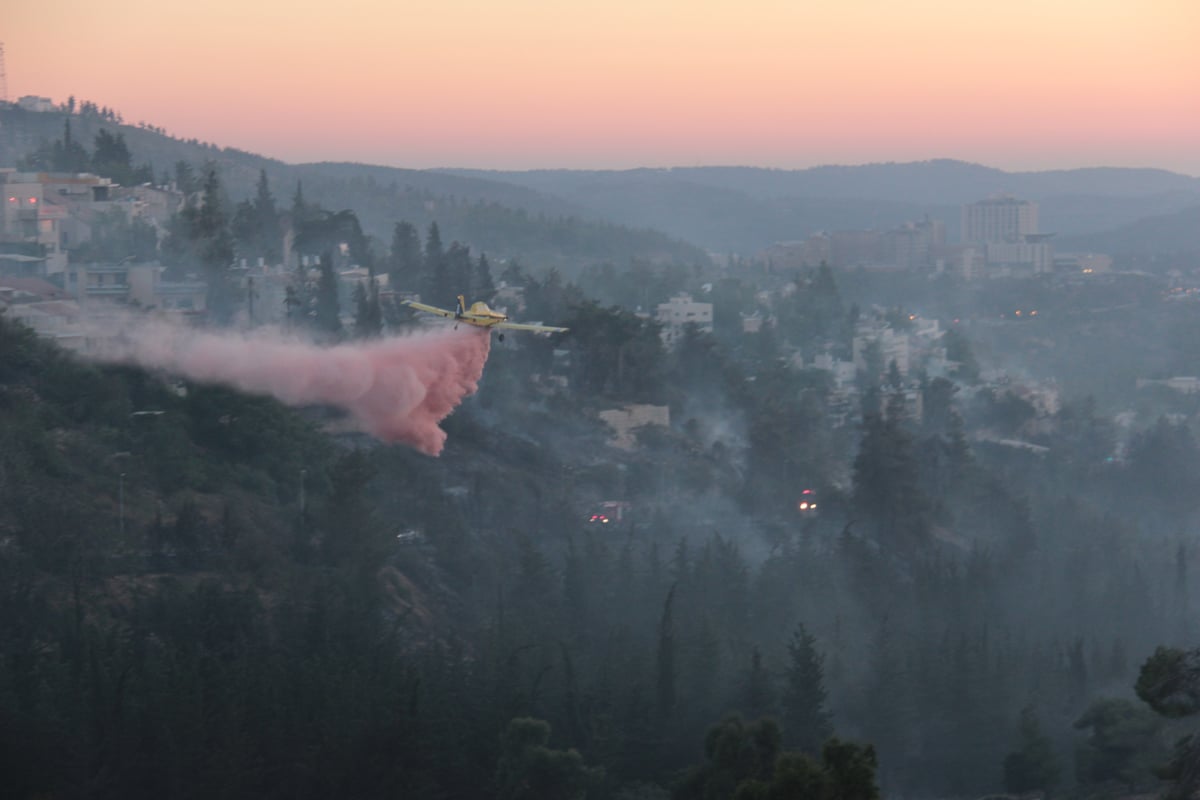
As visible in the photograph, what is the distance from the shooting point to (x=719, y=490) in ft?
292

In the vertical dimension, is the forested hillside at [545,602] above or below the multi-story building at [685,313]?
below

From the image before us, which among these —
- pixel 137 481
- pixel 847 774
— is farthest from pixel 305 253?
pixel 847 774

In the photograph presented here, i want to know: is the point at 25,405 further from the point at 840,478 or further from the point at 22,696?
the point at 840,478

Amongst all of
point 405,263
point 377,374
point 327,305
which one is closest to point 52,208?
point 327,305

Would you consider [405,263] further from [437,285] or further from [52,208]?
[52,208]

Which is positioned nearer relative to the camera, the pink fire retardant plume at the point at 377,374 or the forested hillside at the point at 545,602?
the forested hillside at the point at 545,602

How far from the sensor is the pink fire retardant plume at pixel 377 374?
5609 cm

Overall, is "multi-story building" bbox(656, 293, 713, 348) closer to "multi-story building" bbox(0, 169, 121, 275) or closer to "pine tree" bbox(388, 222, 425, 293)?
"pine tree" bbox(388, 222, 425, 293)

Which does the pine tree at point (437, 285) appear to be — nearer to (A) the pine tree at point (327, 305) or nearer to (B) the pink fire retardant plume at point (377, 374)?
(A) the pine tree at point (327, 305)

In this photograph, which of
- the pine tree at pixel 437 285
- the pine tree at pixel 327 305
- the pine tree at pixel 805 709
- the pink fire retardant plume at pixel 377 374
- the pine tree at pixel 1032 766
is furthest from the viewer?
the pine tree at pixel 437 285

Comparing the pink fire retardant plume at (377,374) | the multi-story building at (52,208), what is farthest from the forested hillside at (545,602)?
the multi-story building at (52,208)

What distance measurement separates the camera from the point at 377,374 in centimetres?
5712

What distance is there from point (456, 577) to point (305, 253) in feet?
163

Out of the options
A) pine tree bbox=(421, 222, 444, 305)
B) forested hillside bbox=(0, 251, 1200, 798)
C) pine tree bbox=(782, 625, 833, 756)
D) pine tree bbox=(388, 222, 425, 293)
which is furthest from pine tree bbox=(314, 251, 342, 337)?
pine tree bbox=(782, 625, 833, 756)
